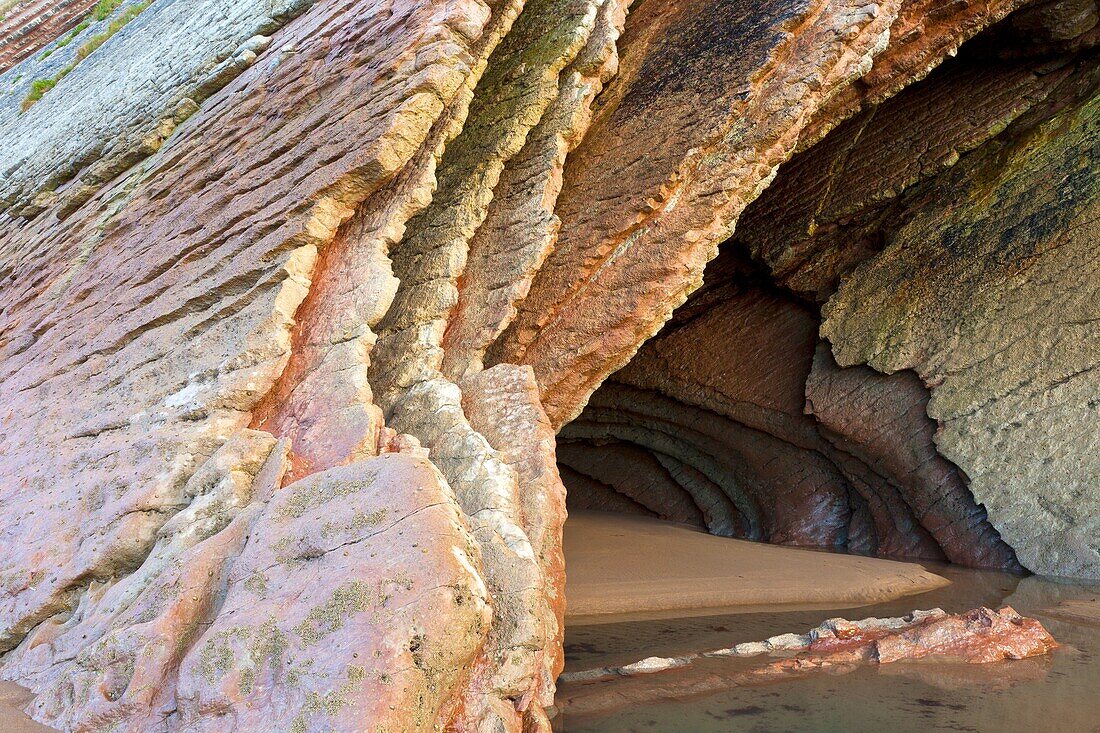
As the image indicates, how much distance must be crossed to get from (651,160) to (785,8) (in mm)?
1271

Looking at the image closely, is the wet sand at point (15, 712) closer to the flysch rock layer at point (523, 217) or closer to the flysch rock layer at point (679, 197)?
the flysch rock layer at point (523, 217)

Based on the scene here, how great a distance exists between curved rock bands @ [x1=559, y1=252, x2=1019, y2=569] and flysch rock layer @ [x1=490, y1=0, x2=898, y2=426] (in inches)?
101

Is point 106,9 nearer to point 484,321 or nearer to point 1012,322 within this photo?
point 484,321

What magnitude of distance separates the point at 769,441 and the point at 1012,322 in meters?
2.51

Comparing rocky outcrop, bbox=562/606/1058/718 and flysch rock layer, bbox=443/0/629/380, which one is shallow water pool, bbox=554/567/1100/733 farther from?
flysch rock layer, bbox=443/0/629/380

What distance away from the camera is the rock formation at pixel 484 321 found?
2.55 m

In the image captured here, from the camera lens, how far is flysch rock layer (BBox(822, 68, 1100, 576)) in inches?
224

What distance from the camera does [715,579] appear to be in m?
5.58

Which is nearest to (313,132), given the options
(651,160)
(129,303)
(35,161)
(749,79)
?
(129,303)

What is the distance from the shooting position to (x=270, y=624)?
2334 millimetres

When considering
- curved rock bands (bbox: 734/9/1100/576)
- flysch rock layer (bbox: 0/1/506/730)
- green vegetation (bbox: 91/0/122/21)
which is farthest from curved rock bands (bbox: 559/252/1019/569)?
green vegetation (bbox: 91/0/122/21)

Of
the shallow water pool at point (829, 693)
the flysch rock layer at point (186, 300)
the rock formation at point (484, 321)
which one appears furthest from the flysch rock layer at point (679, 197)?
the shallow water pool at point (829, 693)

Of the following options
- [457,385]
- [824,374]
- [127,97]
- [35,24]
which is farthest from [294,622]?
[35,24]

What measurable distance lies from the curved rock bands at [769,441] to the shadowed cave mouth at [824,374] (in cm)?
1
